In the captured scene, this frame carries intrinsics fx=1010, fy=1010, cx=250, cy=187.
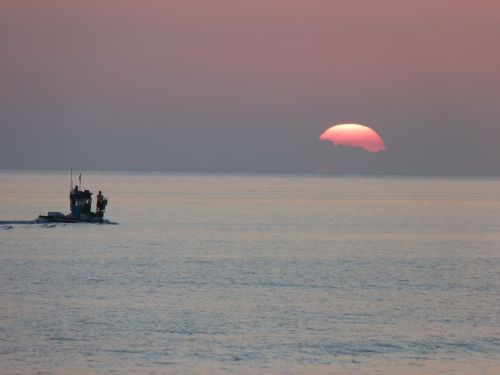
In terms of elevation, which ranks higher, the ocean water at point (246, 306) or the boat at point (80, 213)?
the boat at point (80, 213)

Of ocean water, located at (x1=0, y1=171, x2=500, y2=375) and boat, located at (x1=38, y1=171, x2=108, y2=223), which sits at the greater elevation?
boat, located at (x1=38, y1=171, x2=108, y2=223)

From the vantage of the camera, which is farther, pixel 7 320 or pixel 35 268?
pixel 35 268

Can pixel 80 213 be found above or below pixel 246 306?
above

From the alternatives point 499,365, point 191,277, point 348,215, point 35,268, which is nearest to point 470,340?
point 499,365

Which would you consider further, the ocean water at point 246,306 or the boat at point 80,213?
the boat at point 80,213

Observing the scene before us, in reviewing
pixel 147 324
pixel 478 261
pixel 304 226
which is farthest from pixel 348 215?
pixel 147 324

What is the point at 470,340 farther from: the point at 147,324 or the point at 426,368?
the point at 147,324

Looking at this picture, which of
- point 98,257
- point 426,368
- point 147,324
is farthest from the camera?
point 98,257

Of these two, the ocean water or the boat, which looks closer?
the ocean water

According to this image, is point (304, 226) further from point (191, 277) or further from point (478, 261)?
point (191, 277)

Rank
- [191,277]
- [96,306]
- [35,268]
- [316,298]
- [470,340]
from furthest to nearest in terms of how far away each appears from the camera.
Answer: [35,268], [191,277], [316,298], [96,306], [470,340]

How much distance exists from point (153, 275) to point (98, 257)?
1418cm

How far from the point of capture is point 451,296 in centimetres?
5456

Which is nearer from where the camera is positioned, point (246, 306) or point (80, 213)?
point (246, 306)
